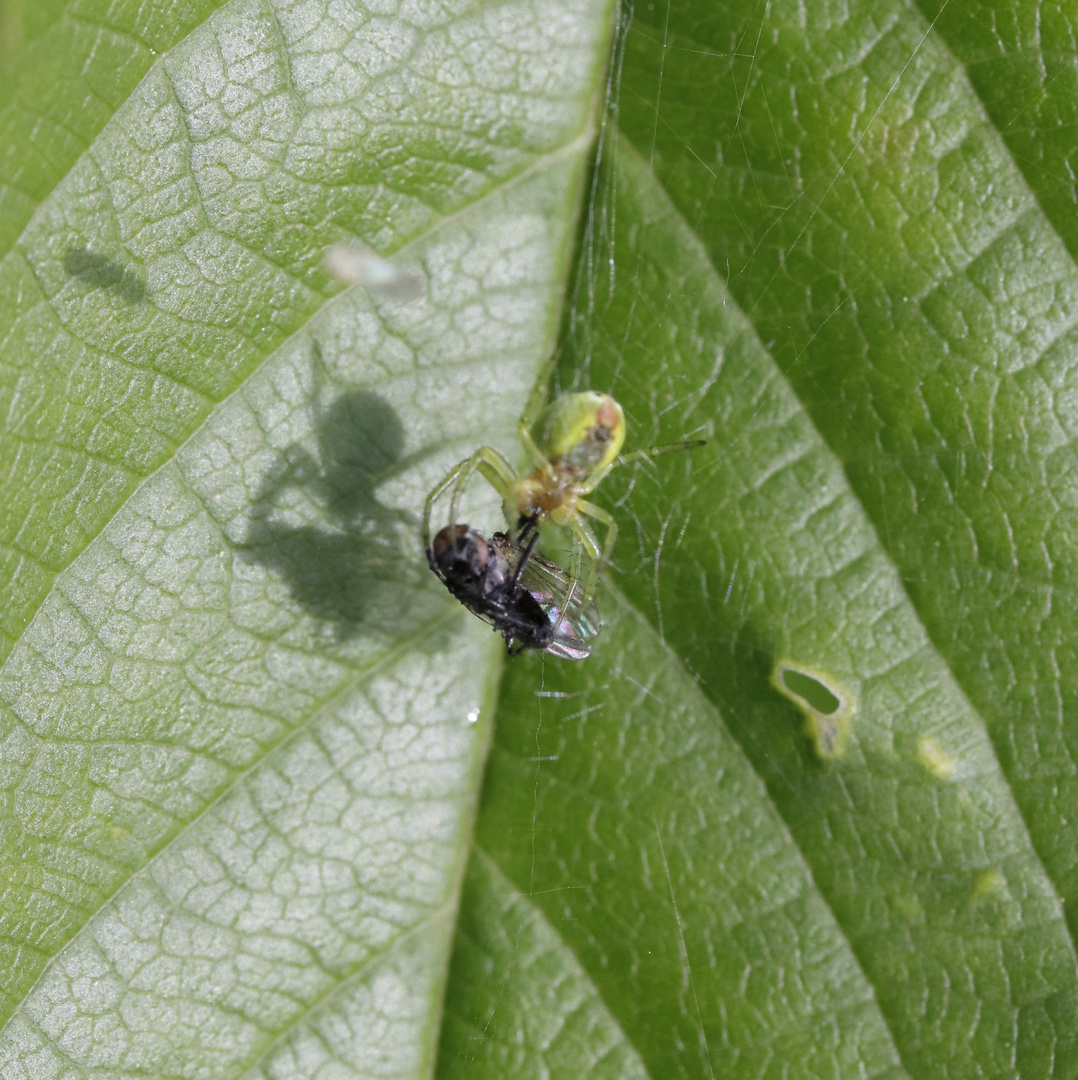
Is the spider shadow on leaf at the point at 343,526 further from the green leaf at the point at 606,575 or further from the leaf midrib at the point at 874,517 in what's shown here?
the leaf midrib at the point at 874,517

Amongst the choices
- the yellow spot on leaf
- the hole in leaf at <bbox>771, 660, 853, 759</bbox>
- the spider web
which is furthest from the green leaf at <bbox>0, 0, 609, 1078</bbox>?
the yellow spot on leaf

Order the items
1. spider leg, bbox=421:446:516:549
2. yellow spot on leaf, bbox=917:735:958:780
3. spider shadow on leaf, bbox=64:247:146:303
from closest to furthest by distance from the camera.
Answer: spider shadow on leaf, bbox=64:247:146:303 < yellow spot on leaf, bbox=917:735:958:780 < spider leg, bbox=421:446:516:549

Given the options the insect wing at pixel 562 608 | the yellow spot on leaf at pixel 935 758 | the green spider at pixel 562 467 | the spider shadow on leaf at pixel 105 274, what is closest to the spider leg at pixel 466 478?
the green spider at pixel 562 467

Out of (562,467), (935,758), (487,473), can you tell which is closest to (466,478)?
(487,473)

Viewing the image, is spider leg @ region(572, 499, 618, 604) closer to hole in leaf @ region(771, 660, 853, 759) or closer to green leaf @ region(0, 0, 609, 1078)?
green leaf @ region(0, 0, 609, 1078)

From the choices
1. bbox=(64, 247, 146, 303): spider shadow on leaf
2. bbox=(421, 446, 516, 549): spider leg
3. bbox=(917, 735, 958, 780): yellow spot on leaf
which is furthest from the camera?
bbox=(421, 446, 516, 549): spider leg

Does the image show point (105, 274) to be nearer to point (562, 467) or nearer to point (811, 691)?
point (562, 467)
